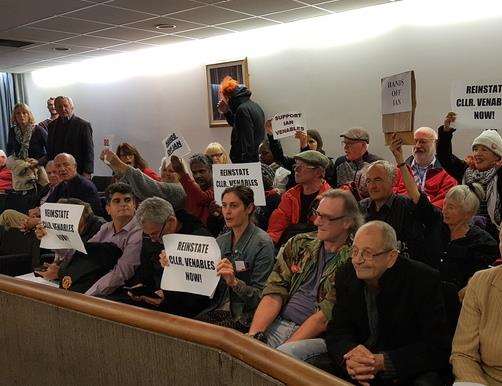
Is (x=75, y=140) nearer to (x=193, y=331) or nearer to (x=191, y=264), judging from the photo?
(x=191, y=264)

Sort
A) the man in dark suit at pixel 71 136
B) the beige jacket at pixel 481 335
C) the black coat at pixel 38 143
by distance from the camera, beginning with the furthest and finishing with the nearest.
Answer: the black coat at pixel 38 143
the man in dark suit at pixel 71 136
the beige jacket at pixel 481 335

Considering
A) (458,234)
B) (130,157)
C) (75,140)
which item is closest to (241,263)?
(458,234)

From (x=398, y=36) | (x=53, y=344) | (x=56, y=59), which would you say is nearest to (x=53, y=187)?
(x=53, y=344)

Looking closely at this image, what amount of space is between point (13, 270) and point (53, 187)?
2.81 feet

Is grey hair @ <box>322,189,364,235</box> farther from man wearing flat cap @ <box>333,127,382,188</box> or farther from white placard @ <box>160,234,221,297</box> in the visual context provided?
man wearing flat cap @ <box>333,127,382,188</box>

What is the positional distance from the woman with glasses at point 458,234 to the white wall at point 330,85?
271 cm

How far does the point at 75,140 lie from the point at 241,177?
3.27 meters

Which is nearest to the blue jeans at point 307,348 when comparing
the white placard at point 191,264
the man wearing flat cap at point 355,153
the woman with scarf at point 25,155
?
the white placard at point 191,264

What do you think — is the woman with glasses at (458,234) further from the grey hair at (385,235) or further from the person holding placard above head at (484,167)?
the grey hair at (385,235)

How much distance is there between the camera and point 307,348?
2.21 meters

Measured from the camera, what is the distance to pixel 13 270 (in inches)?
160

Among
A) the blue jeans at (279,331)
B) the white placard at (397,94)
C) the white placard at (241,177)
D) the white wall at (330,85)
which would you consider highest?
the white wall at (330,85)

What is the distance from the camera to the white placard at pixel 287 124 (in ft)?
14.4

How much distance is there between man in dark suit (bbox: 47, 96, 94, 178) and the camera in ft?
19.4
